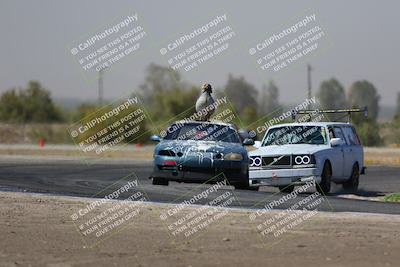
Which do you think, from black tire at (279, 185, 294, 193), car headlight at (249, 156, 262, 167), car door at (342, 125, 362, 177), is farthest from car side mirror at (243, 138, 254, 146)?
car door at (342, 125, 362, 177)

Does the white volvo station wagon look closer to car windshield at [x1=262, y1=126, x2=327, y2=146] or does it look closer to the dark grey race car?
car windshield at [x1=262, y1=126, x2=327, y2=146]

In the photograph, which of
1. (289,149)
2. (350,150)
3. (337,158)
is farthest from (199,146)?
(350,150)

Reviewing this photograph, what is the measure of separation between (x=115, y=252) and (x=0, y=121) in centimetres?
8755

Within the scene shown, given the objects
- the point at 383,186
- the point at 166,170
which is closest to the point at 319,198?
the point at 166,170

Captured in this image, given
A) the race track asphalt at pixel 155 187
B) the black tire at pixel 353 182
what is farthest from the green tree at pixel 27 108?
the black tire at pixel 353 182

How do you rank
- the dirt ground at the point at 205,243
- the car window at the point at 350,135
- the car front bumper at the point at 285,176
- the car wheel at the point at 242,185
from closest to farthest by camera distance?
the dirt ground at the point at 205,243, the car front bumper at the point at 285,176, the car wheel at the point at 242,185, the car window at the point at 350,135

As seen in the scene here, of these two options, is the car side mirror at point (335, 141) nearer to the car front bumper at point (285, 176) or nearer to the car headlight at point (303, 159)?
the car headlight at point (303, 159)

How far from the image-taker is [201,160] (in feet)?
74.9

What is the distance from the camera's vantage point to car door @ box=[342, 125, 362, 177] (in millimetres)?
24453

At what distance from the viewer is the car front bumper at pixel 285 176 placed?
2233 centimetres

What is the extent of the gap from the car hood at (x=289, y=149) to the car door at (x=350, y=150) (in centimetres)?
132

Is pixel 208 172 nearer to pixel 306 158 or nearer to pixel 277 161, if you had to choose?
pixel 277 161

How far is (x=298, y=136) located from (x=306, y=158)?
1516 mm

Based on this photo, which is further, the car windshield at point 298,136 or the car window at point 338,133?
the car window at point 338,133
